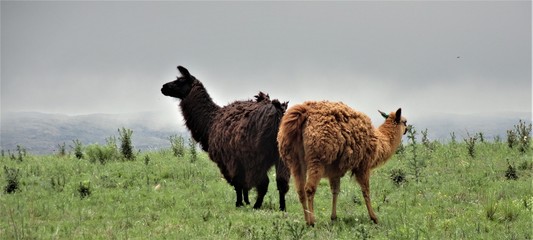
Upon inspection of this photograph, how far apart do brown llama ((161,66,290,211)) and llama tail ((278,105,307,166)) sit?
69.0 inches

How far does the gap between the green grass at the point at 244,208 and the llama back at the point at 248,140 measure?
33.1 inches

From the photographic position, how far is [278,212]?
10.2 metres

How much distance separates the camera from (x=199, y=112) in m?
12.7

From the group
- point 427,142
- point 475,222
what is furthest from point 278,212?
point 427,142

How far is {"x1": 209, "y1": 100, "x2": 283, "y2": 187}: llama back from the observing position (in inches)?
412

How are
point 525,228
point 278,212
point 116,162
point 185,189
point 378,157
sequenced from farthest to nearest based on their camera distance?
point 116,162 → point 185,189 → point 278,212 → point 378,157 → point 525,228

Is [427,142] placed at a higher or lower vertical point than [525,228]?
higher

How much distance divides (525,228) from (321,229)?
292 cm

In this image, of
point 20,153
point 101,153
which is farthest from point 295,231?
point 20,153

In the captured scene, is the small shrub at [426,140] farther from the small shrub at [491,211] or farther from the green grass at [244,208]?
the small shrub at [491,211]

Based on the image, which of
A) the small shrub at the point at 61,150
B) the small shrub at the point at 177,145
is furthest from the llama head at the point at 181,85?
the small shrub at the point at 61,150

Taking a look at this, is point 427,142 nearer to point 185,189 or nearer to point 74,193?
point 185,189

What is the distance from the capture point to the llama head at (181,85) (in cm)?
1297

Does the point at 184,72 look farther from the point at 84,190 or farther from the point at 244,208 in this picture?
the point at 244,208
